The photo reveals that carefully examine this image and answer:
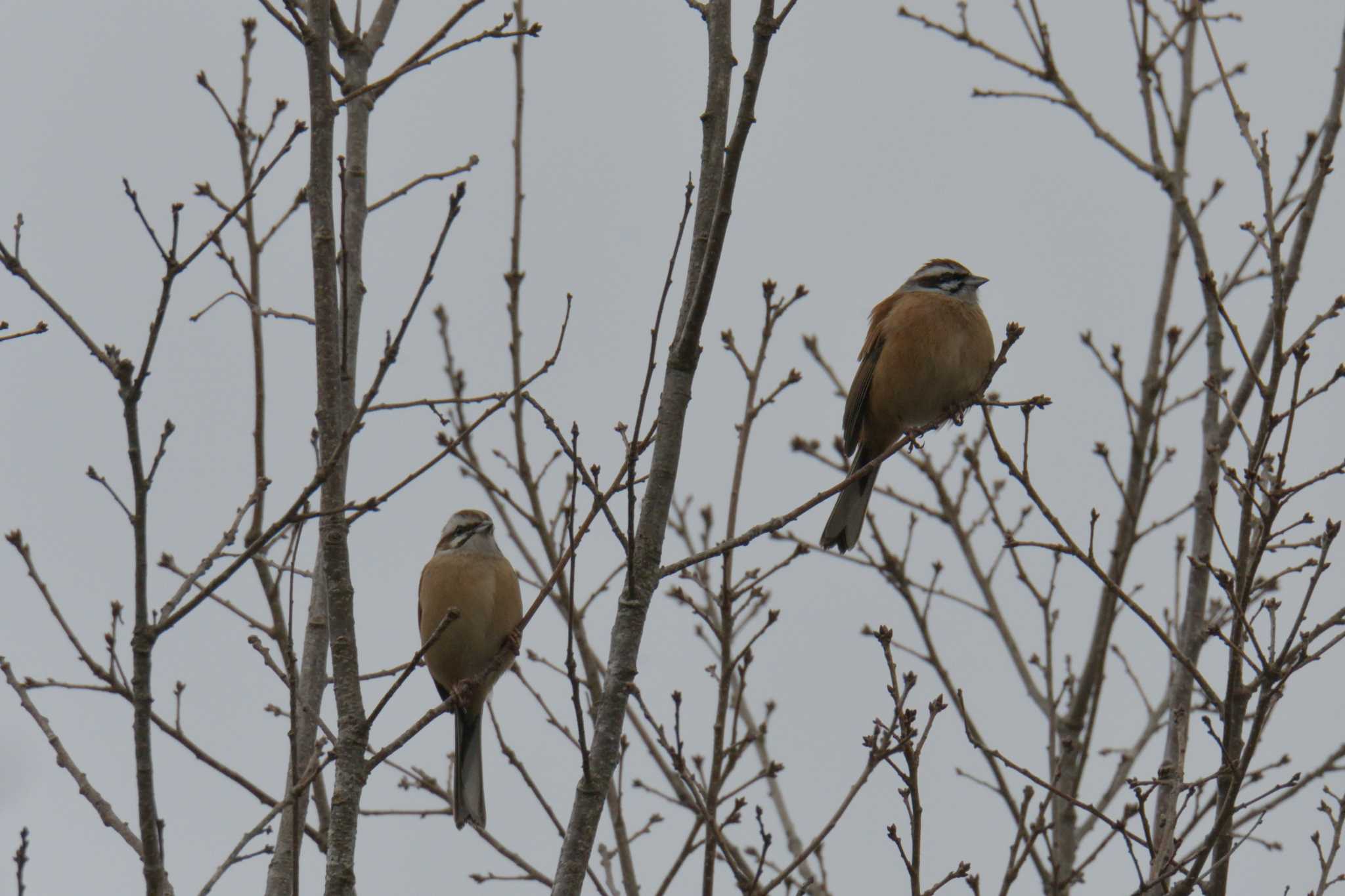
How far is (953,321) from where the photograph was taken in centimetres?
699

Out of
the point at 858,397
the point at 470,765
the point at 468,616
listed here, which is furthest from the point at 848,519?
the point at 470,765

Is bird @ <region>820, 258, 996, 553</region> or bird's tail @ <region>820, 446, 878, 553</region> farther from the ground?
bird @ <region>820, 258, 996, 553</region>

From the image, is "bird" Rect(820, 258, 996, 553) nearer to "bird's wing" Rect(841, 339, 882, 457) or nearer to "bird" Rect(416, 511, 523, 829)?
"bird's wing" Rect(841, 339, 882, 457)

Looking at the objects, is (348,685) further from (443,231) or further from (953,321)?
(953,321)

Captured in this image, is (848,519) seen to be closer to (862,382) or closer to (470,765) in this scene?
(862,382)

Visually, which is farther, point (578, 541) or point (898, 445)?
point (898, 445)

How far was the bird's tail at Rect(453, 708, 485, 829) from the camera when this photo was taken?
23.4 ft

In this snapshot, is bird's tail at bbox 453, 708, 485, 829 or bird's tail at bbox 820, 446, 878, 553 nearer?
bird's tail at bbox 820, 446, 878, 553

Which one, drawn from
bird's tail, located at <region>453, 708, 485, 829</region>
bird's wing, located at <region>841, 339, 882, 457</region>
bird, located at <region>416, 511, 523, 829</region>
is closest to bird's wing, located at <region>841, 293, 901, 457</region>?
bird's wing, located at <region>841, 339, 882, 457</region>

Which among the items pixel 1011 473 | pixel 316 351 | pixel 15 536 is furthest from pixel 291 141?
pixel 1011 473

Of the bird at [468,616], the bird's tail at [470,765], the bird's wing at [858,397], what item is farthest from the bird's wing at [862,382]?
the bird's tail at [470,765]

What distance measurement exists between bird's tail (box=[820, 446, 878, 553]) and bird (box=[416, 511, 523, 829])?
58.6 inches

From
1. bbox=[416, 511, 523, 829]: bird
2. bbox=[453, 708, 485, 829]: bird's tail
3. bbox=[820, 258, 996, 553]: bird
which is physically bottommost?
bbox=[453, 708, 485, 829]: bird's tail

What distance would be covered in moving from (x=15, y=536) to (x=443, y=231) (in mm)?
1978
